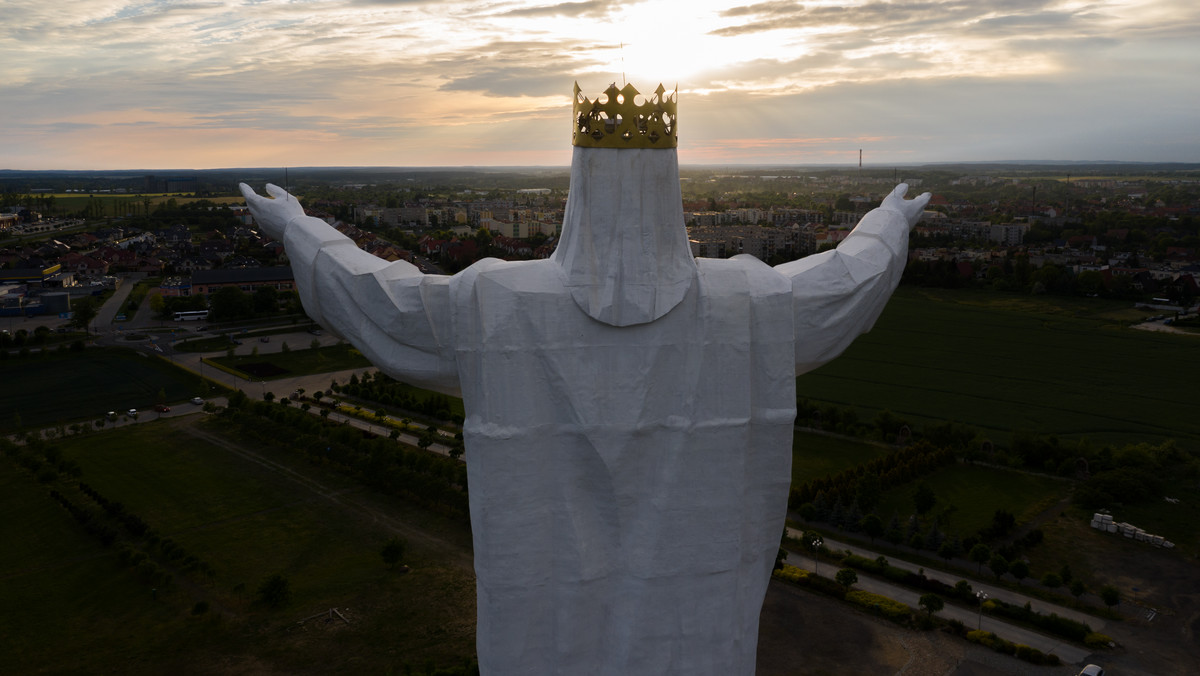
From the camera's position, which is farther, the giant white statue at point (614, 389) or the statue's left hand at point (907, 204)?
the statue's left hand at point (907, 204)

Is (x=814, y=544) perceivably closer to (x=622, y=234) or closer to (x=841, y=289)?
(x=841, y=289)

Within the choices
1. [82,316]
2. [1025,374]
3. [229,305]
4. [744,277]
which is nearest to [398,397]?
[229,305]

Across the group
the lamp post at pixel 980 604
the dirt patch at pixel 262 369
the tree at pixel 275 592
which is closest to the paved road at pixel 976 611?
the lamp post at pixel 980 604

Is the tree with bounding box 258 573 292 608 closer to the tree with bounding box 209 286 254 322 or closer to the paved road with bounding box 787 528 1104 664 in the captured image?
the paved road with bounding box 787 528 1104 664

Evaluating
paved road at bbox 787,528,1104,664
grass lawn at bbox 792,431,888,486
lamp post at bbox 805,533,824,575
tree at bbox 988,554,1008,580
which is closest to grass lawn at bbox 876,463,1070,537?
grass lawn at bbox 792,431,888,486

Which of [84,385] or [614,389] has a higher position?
[614,389]

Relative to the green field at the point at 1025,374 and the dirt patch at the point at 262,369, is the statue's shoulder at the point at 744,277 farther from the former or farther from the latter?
the dirt patch at the point at 262,369
